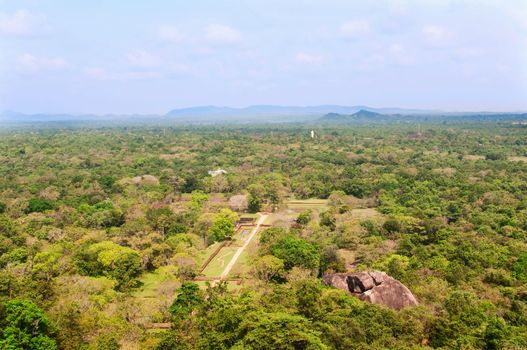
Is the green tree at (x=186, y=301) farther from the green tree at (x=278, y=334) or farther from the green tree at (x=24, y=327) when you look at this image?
the green tree at (x=24, y=327)

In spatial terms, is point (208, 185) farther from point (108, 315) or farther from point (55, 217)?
point (108, 315)

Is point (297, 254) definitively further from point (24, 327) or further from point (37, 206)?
point (37, 206)

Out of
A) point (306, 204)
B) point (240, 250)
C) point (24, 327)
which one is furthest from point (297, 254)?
point (306, 204)

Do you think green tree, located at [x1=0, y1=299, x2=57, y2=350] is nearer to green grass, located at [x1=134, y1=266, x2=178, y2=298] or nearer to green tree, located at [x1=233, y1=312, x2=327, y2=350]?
green tree, located at [x1=233, y1=312, x2=327, y2=350]

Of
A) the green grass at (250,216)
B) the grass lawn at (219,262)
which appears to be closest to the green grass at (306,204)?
the green grass at (250,216)

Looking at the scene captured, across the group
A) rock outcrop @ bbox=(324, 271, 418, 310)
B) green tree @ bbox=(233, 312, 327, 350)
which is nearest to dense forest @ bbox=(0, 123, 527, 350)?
green tree @ bbox=(233, 312, 327, 350)

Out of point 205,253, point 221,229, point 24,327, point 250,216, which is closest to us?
point 24,327
